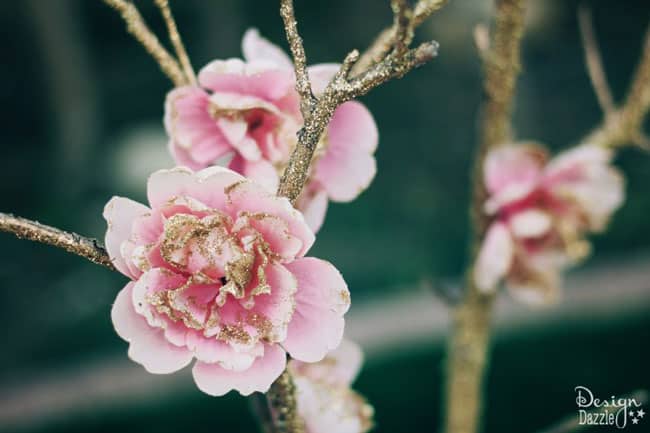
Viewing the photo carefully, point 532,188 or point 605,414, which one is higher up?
point 532,188

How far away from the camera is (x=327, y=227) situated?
1.75 metres

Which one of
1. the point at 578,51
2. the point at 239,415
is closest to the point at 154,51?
the point at 239,415

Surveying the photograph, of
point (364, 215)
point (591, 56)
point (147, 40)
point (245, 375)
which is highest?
point (364, 215)

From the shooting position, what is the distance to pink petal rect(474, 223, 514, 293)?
0.55 metres

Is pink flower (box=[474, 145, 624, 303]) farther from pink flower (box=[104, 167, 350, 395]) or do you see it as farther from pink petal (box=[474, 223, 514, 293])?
pink flower (box=[104, 167, 350, 395])

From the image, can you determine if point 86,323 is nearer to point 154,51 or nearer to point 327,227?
point 327,227

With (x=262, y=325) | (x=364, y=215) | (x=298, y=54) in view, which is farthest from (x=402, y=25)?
(x=364, y=215)

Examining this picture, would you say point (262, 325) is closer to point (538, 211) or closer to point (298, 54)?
point (298, 54)

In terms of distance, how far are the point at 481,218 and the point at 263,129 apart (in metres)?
0.28

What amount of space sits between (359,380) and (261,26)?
1.09m

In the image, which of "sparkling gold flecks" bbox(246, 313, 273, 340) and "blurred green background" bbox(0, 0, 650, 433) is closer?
"sparkling gold flecks" bbox(246, 313, 273, 340)

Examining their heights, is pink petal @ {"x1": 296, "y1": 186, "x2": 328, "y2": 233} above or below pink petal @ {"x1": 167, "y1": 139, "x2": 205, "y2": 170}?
below

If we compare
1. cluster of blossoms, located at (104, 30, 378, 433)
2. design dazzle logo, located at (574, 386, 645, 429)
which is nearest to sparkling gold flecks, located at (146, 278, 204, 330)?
cluster of blossoms, located at (104, 30, 378, 433)

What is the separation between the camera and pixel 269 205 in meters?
0.31
